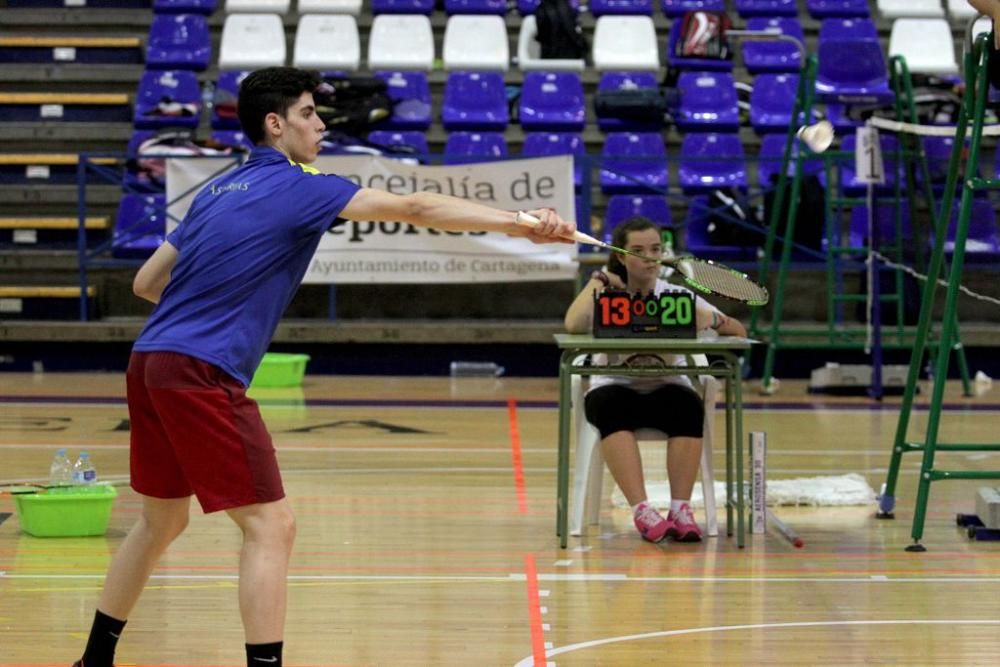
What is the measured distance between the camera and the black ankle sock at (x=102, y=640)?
4.39 m

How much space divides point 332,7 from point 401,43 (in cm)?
108

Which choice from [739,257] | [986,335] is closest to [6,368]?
[739,257]

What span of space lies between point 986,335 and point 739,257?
7.19 ft

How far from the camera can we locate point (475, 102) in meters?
15.6

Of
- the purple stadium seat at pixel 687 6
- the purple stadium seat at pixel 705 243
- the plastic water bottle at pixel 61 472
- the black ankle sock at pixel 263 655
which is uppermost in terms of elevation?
the purple stadium seat at pixel 687 6

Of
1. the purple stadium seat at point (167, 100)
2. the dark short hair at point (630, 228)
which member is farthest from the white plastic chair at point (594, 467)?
the purple stadium seat at point (167, 100)

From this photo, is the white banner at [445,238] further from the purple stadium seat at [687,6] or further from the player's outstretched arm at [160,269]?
the player's outstretched arm at [160,269]

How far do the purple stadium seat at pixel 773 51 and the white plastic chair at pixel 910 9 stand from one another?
1.13m

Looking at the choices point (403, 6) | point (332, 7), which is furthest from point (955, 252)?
point (332, 7)

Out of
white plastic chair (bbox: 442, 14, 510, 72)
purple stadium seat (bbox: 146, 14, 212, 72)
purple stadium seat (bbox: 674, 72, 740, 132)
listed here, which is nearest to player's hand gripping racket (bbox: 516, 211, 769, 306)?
purple stadium seat (bbox: 674, 72, 740, 132)

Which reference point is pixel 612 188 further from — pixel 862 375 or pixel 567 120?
pixel 862 375

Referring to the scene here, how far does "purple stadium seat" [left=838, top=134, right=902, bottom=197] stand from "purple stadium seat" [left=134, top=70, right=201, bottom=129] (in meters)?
6.12

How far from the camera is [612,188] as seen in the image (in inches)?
584

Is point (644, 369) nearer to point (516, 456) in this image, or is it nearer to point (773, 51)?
point (516, 456)
